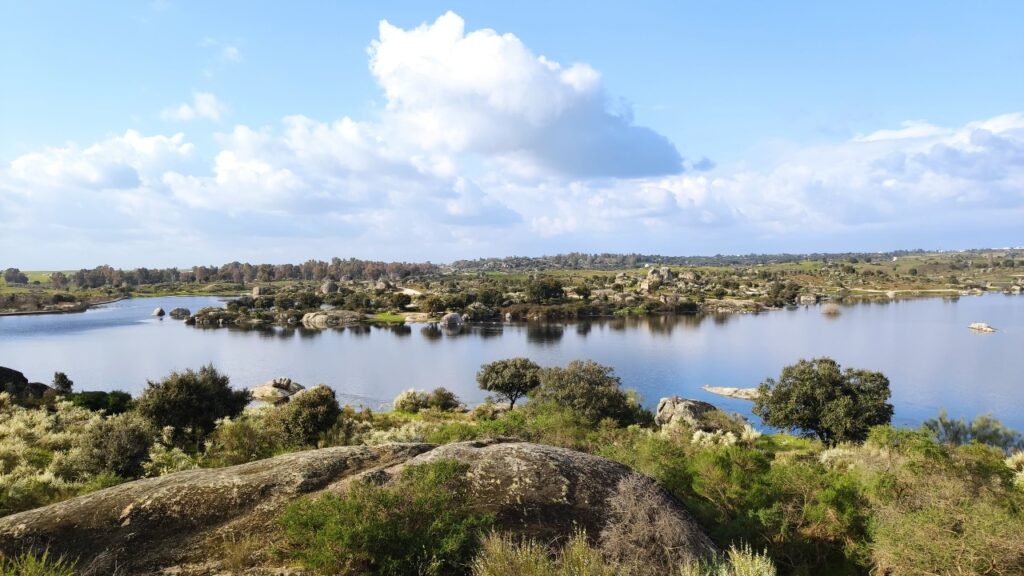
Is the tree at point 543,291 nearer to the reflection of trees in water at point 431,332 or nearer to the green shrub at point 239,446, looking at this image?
the reflection of trees in water at point 431,332

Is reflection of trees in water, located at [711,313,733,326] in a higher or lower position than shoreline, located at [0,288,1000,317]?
lower

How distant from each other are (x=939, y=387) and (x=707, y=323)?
53.4m

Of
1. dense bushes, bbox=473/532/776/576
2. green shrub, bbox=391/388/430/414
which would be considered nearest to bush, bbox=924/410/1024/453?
green shrub, bbox=391/388/430/414

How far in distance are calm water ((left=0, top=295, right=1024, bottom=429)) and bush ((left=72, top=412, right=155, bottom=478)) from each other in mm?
32897

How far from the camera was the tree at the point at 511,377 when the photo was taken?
4484 centimetres

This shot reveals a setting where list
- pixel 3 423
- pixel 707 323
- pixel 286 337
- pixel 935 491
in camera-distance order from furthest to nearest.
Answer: pixel 707 323, pixel 286 337, pixel 3 423, pixel 935 491

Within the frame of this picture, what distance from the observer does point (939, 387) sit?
53.1 m

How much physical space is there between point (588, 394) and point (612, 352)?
1652 inches

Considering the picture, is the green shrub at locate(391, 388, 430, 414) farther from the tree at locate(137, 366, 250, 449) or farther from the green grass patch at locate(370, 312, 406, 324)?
the green grass patch at locate(370, 312, 406, 324)

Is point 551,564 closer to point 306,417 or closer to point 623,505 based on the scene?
point 623,505

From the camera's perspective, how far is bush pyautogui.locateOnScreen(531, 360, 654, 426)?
33812 mm

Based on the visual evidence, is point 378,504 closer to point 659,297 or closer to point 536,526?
point 536,526

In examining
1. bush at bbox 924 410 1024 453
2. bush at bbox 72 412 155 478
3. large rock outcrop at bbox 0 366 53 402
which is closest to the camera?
bush at bbox 72 412 155 478

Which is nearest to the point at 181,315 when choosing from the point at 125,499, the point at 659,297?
the point at 659,297
